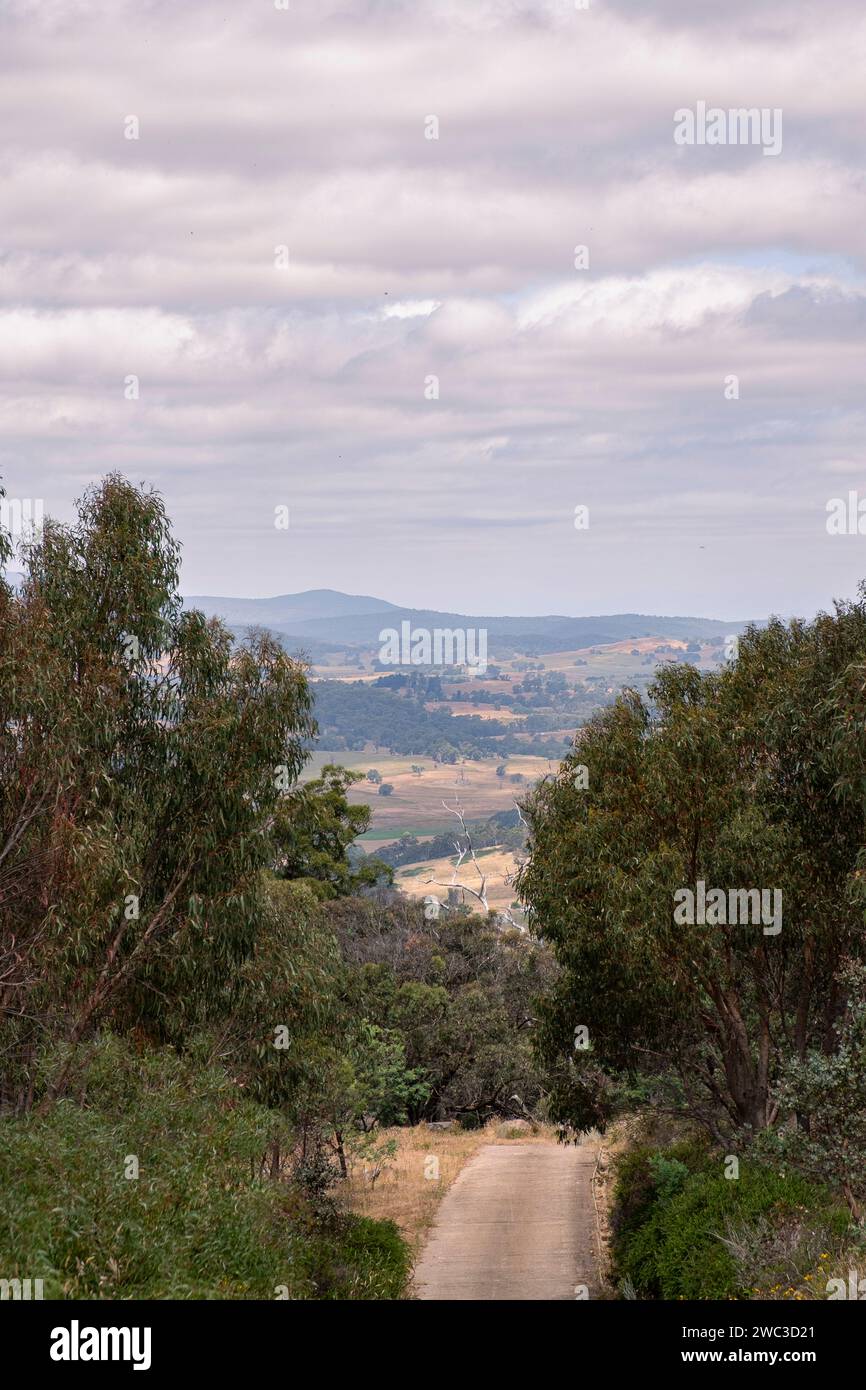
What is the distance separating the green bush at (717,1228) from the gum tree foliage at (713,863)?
1.13 m

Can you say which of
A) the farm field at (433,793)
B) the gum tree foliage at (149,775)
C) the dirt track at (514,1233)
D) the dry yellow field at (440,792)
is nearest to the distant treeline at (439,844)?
the farm field at (433,793)

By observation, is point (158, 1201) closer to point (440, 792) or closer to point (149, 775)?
point (149, 775)

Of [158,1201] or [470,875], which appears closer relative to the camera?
[158,1201]

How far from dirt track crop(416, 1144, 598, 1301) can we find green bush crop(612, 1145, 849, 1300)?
1.25 meters

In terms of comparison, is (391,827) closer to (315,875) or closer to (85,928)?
(315,875)

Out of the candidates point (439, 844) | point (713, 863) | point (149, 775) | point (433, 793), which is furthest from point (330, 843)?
point (433, 793)

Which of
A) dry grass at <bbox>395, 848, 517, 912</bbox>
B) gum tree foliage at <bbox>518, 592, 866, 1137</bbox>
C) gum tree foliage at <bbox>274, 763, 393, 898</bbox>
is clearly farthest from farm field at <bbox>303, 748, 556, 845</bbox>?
gum tree foliage at <bbox>518, 592, 866, 1137</bbox>

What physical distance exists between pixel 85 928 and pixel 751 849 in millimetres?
8342

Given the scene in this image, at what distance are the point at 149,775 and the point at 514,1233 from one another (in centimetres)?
1173

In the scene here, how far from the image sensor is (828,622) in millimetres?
17141

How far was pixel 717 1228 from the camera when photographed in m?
15.8

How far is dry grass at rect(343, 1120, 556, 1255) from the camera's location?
82.7ft

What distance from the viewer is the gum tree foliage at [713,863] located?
56.2ft
